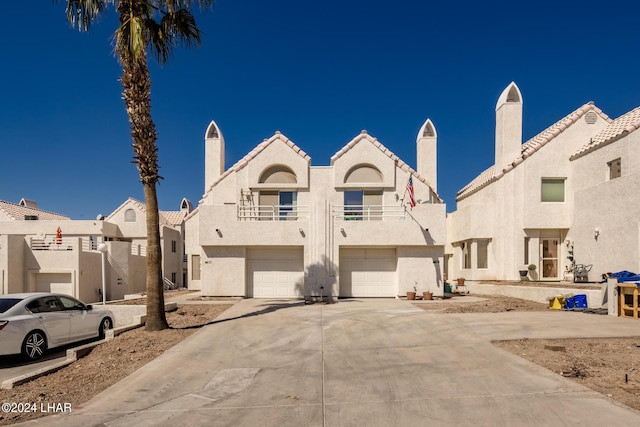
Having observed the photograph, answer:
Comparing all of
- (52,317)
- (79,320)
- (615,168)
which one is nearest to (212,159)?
(79,320)

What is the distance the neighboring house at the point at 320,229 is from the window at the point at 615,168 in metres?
8.82

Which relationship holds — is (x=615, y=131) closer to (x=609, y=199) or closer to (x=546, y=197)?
(x=609, y=199)

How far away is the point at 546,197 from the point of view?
21.3 m

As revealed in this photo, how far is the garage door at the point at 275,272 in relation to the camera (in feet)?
64.5

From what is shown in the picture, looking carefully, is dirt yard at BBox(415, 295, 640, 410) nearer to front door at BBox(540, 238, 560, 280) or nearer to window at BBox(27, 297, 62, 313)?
window at BBox(27, 297, 62, 313)

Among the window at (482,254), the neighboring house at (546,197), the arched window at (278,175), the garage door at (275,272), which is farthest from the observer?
the window at (482,254)

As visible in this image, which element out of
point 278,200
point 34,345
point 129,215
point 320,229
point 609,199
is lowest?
point 34,345

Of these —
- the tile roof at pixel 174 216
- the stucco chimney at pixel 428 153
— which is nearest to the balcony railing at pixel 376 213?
the stucco chimney at pixel 428 153

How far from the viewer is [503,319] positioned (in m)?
12.6

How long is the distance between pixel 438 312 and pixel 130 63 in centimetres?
1347

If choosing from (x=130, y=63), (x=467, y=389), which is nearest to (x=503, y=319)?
(x=467, y=389)

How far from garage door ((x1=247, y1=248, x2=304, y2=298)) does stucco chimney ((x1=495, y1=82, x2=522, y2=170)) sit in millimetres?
13498

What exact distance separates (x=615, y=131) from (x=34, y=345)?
25.4m

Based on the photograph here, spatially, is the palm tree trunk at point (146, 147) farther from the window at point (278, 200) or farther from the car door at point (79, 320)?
the window at point (278, 200)
